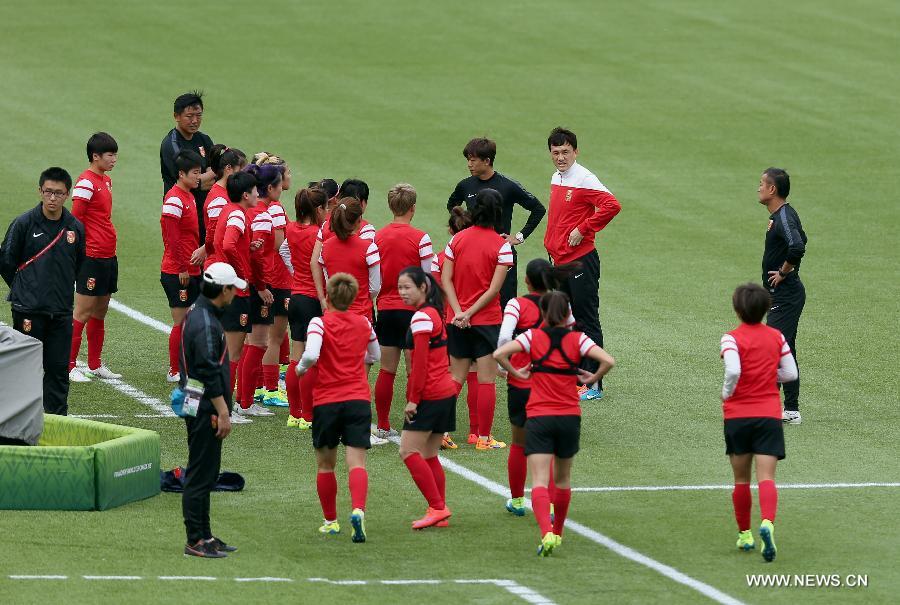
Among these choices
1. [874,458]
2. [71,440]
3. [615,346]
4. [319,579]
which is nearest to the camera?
[319,579]

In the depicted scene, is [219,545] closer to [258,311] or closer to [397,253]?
[397,253]

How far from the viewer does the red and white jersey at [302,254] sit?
13.7 metres

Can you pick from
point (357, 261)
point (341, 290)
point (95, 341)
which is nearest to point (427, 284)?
point (341, 290)

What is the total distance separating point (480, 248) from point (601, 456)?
6.60 ft

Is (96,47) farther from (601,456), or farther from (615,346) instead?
(601,456)

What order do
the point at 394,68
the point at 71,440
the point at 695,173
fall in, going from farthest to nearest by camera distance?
the point at 394,68, the point at 695,173, the point at 71,440

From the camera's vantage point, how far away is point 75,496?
1108 cm

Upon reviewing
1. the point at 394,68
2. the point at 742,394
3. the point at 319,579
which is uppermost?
the point at 394,68

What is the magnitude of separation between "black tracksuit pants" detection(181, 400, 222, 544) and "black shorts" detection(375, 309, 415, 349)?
3.46 m

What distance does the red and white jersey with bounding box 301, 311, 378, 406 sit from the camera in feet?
34.8

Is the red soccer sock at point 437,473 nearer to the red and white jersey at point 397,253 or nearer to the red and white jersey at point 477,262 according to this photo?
the red and white jersey at point 477,262

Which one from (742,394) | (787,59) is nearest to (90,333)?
(742,394)

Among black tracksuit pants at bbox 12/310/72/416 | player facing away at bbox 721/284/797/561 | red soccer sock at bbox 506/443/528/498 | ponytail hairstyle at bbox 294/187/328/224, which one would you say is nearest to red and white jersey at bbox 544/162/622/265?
ponytail hairstyle at bbox 294/187/328/224

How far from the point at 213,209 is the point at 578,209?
3498 mm
